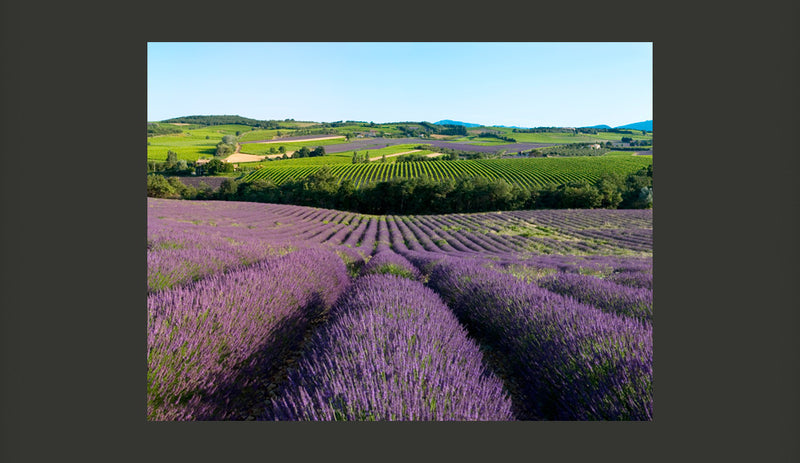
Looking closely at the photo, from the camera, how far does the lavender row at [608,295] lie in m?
2.78

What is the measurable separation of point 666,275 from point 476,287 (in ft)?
6.74

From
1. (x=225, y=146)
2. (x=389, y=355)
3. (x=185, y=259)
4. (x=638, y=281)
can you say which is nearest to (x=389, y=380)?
(x=389, y=355)

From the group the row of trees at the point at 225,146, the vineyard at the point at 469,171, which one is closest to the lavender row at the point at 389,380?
the row of trees at the point at 225,146

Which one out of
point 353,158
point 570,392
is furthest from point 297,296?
point 353,158

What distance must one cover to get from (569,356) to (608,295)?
161cm

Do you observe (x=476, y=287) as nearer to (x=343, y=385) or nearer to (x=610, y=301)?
(x=610, y=301)

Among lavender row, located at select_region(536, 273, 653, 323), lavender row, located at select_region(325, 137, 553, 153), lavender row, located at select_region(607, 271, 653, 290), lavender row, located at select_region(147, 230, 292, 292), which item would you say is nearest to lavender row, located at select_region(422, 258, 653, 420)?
lavender row, located at select_region(536, 273, 653, 323)

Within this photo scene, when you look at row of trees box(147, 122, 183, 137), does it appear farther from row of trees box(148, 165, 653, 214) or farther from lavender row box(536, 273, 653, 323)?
row of trees box(148, 165, 653, 214)

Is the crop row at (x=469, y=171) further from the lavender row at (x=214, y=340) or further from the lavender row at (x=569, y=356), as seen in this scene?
the lavender row at (x=569, y=356)

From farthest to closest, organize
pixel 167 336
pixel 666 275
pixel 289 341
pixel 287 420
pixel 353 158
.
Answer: pixel 353 158
pixel 289 341
pixel 666 275
pixel 167 336
pixel 287 420

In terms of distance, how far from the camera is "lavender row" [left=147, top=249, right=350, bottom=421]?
1.85 meters

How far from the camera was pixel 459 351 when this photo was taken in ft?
7.02

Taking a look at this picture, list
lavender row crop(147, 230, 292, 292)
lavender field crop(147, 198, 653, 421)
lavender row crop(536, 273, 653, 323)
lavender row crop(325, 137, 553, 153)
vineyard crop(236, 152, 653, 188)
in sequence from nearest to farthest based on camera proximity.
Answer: lavender field crop(147, 198, 653, 421), lavender row crop(536, 273, 653, 323), lavender row crop(147, 230, 292, 292), lavender row crop(325, 137, 553, 153), vineyard crop(236, 152, 653, 188)

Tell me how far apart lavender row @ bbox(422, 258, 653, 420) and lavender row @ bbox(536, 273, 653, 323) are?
451mm
